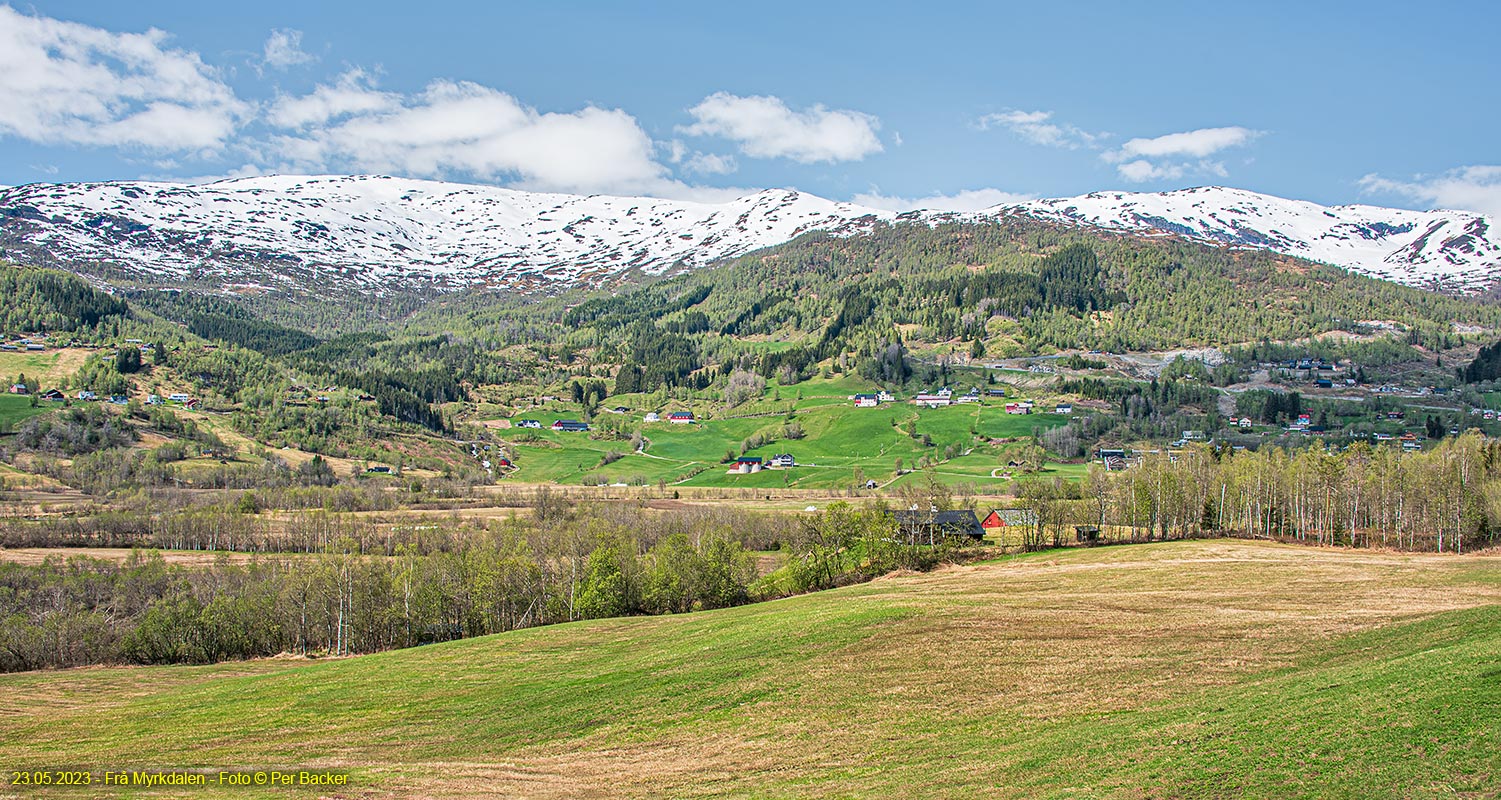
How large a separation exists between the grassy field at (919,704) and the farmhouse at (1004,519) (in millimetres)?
49795

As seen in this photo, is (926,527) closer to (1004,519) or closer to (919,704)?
(1004,519)

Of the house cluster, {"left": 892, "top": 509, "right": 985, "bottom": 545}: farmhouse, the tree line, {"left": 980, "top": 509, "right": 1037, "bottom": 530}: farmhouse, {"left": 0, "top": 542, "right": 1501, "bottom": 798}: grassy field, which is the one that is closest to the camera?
{"left": 0, "top": 542, "right": 1501, "bottom": 798}: grassy field

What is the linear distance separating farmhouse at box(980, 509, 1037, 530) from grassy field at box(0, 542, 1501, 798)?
163 ft

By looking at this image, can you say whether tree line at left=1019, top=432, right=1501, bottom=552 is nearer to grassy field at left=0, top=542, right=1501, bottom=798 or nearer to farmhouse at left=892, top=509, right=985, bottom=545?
farmhouse at left=892, top=509, right=985, bottom=545

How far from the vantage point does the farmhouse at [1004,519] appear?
119m

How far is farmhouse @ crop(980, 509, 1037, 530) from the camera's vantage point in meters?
119

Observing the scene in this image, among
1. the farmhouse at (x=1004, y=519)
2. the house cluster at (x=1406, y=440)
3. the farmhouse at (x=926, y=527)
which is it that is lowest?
the farmhouse at (x=1004, y=519)

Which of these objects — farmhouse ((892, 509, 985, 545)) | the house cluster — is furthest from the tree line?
the house cluster

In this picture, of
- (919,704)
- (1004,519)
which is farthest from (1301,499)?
(919,704)

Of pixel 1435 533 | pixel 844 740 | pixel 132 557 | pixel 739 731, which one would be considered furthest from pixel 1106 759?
pixel 132 557

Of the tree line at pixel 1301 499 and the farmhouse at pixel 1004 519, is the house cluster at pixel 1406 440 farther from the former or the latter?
the farmhouse at pixel 1004 519

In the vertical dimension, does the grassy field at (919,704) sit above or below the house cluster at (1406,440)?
below

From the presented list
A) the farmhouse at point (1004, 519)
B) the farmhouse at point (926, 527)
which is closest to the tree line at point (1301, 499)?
the farmhouse at point (1004, 519)

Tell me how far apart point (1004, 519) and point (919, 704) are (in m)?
103
